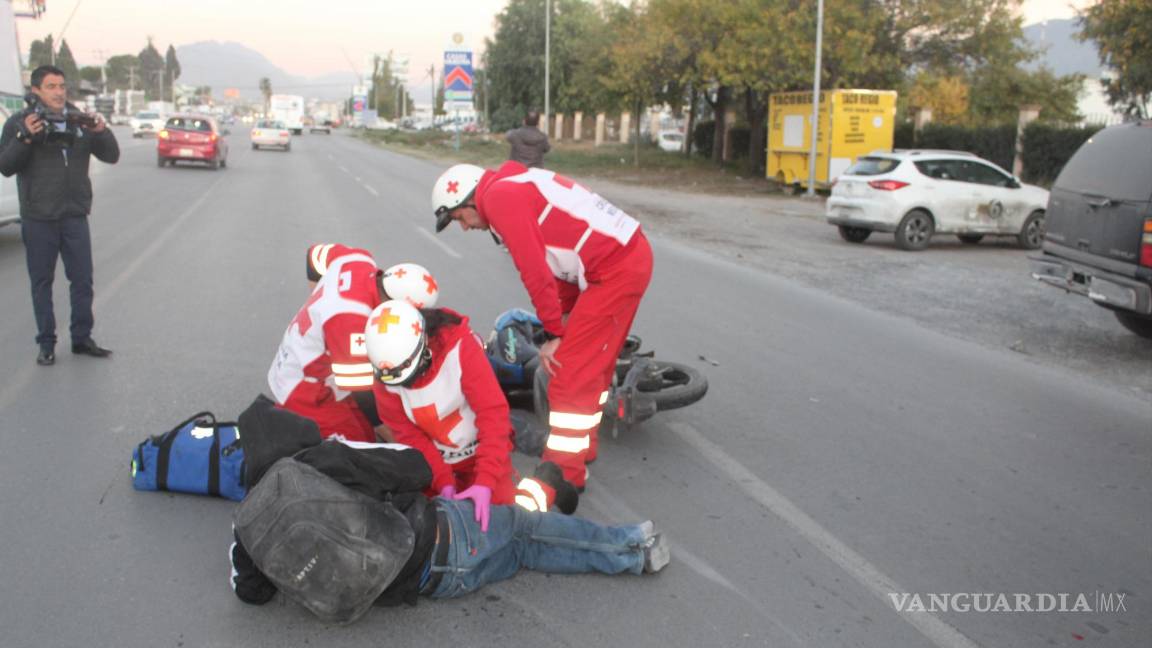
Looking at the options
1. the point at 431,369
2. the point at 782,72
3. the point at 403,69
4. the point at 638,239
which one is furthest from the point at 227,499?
the point at 403,69

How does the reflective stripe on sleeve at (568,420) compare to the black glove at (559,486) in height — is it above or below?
above

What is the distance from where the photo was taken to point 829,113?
2545cm

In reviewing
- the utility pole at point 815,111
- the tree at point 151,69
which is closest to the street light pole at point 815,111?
the utility pole at point 815,111

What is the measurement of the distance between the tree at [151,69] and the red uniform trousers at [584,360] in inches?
7132

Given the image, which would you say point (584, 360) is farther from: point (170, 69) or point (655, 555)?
point (170, 69)

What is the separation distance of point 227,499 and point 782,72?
1045 inches

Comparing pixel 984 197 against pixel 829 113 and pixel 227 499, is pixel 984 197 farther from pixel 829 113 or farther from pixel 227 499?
pixel 227 499

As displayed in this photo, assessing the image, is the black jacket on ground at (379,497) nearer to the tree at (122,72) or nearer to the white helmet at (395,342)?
the white helmet at (395,342)

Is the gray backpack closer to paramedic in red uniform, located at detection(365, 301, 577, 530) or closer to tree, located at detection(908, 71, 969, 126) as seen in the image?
paramedic in red uniform, located at detection(365, 301, 577, 530)

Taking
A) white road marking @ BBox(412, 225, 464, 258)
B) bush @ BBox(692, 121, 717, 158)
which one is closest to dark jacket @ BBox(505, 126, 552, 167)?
white road marking @ BBox(412, 225, 464, 258)

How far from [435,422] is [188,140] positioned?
26.6 meters

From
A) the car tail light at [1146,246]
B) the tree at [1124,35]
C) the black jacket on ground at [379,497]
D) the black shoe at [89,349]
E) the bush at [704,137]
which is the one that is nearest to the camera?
the black jacket on ground at [379,497]

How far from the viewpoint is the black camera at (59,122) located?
670 cm

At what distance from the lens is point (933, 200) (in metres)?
16.0
